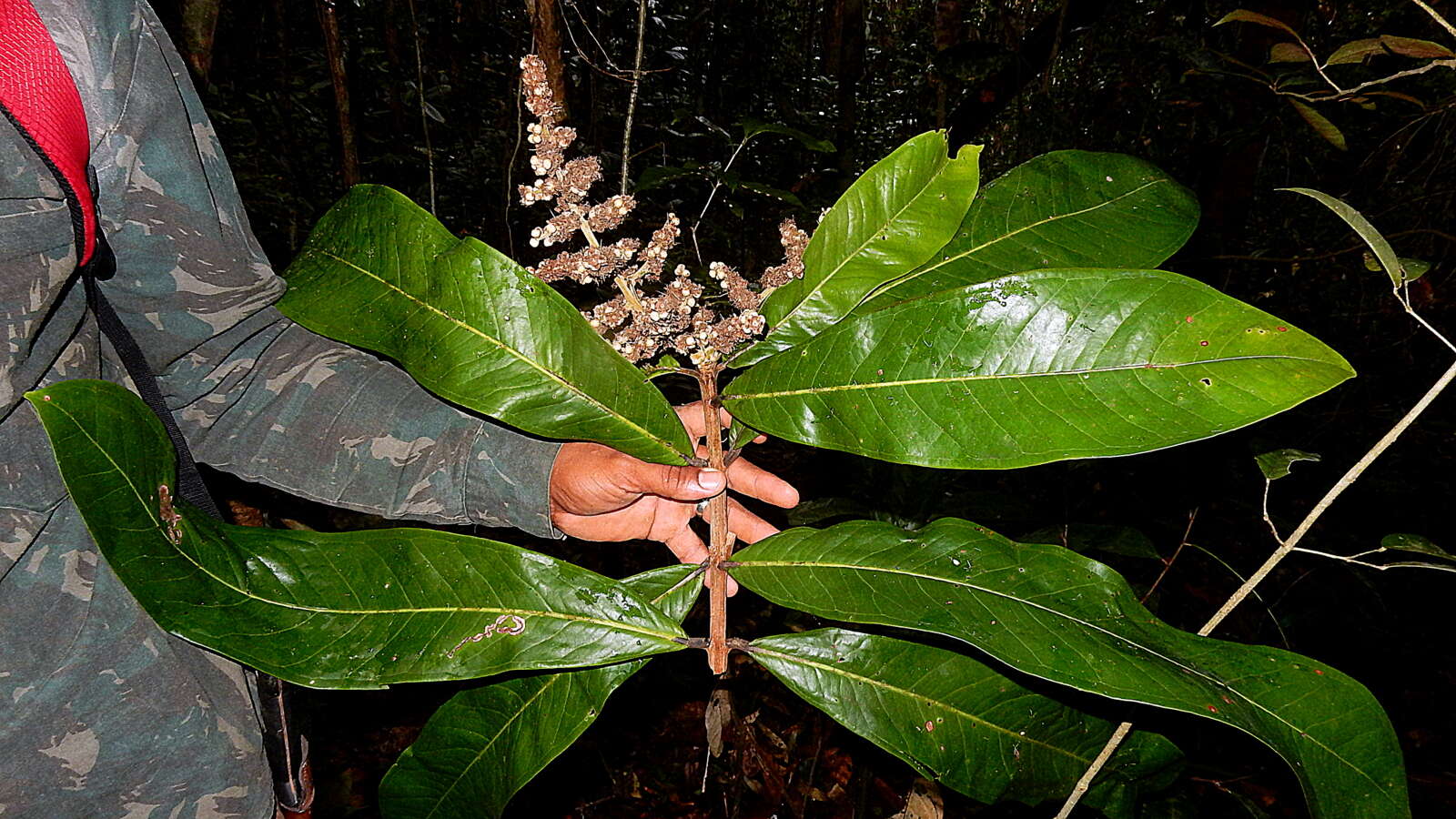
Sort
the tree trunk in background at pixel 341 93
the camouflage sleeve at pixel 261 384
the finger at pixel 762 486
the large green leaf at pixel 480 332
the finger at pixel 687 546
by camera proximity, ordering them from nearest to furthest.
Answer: the large green leaf at pixel 480 332 → the camouflage sleeve at pixel 261 384 → the finger at pixel 762 486 → the finger at pixel 687 546 → the tree trunk in background at pixel 341 93

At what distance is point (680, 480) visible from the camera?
0.96 meters

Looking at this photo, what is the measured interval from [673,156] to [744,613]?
162 inches

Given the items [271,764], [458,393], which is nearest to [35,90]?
[458,393]

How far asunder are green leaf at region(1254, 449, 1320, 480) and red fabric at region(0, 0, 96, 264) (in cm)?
157

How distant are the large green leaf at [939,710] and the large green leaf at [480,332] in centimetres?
30

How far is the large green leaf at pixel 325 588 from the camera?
0.72m

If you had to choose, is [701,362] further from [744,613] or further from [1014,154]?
[1014,154]

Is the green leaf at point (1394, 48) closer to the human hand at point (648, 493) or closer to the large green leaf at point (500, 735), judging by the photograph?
the human hand at point (648, 493)

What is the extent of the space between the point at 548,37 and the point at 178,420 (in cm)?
160

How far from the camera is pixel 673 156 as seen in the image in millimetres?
6625

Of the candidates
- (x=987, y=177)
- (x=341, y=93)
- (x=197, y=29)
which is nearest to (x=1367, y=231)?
(x=197, y=29)

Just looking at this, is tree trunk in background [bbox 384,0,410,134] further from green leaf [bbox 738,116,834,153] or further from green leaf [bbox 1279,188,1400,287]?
green leaf [bbox 1279,188,1400,287]

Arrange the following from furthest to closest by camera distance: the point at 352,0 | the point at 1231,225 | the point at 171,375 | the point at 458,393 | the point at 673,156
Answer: the point at 673,156
the point at 352,0
the point at 1231,225
the point at 171,375
the point at 458,393

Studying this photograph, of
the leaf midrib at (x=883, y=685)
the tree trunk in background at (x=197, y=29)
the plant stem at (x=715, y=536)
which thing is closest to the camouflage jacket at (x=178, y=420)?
the plant stem at (x=715, y=536)
